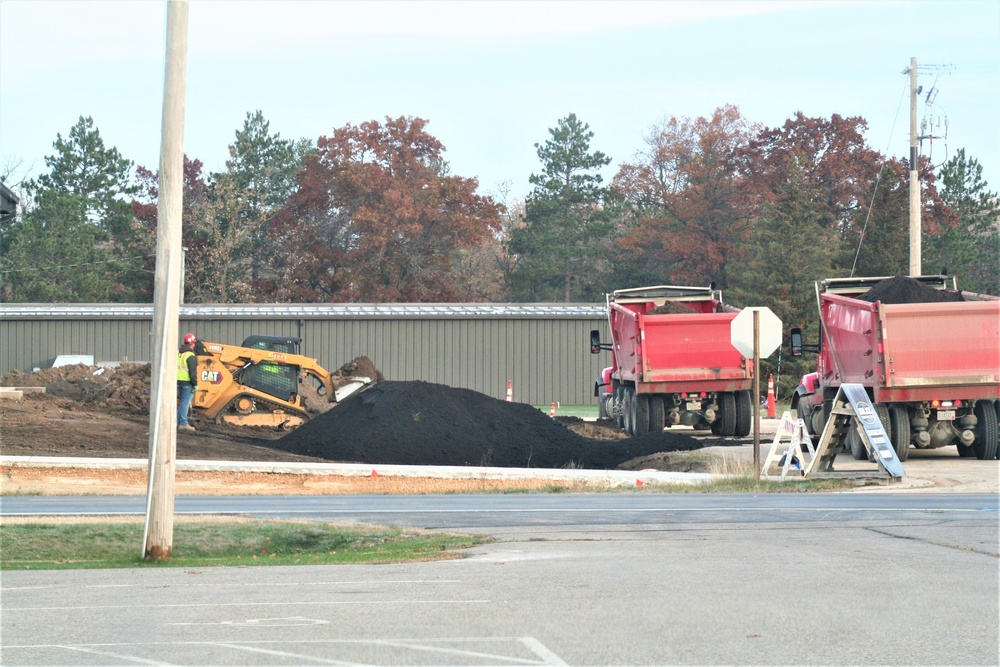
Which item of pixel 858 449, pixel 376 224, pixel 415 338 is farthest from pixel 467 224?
pixel 858 449

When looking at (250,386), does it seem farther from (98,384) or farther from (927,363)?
(927,363)

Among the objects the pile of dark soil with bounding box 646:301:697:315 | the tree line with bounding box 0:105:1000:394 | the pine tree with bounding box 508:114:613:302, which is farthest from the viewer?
the pine tree with bounding box 508:114:613:302

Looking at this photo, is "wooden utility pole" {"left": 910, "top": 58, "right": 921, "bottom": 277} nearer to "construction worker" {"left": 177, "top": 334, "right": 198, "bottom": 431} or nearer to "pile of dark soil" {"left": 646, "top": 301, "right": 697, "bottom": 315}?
"pile of dark soil" {"left": 646, "top": 301, "right": 697, "bottom": 315}

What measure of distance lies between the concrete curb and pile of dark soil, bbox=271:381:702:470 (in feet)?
7.42

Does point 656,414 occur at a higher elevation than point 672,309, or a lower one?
lower

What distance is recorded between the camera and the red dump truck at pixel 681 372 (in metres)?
25.0

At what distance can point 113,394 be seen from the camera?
2908cm

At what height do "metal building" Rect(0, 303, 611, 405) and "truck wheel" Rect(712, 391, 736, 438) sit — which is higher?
"metal building" Rect(0, 303, 611, 405)

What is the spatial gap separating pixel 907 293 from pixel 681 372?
17.0ft

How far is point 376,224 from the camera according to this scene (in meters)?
58.2

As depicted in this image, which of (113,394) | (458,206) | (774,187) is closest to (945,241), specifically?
(774,187)

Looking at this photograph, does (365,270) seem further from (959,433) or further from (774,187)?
(959,433)

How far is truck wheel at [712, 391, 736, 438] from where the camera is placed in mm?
26109

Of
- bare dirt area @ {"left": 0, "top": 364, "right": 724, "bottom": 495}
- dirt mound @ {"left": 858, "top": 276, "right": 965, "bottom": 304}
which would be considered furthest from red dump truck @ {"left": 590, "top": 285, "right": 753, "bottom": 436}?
dirt mound @ {"left": 858, "top": 276, "right": 965, "bottom": 304}
